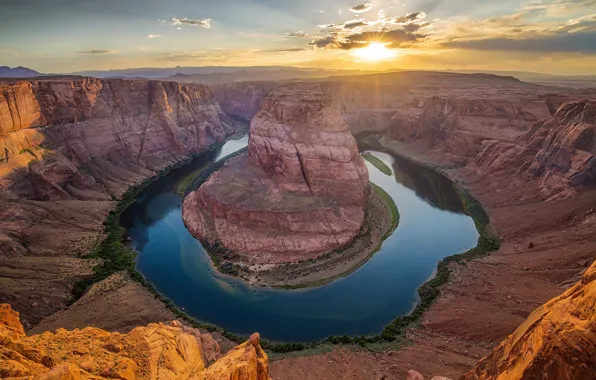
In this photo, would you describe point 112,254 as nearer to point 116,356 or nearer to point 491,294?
point 116,356

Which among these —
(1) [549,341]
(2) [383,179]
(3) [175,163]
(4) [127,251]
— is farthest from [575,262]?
(3) [175,163]

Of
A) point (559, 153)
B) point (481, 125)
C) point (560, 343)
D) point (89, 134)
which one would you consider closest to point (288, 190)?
point (560, 343)

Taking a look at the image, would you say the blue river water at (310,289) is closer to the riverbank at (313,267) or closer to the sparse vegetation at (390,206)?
the riverbank at (313,267)

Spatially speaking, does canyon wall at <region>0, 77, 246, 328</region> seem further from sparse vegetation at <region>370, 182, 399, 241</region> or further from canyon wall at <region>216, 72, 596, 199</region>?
canyon wall at <region>216, 72, 596, 199</region>

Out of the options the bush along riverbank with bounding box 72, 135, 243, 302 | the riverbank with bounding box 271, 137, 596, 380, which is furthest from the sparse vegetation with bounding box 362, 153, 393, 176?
the bush along riverbank with bounding box 72, 135, 243, 302

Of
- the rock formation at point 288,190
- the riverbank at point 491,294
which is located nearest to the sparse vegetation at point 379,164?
the rock formation at point 288,190

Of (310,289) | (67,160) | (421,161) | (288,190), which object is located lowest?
(310,289)

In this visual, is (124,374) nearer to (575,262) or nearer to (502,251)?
(575,262)
